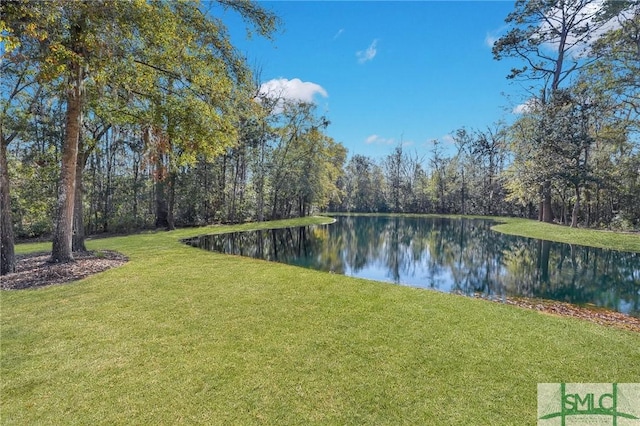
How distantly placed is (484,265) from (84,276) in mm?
11543

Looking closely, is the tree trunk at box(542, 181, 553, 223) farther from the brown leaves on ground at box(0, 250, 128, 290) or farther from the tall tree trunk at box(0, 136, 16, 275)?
the tall tree trunk at box(0, 136, 16, 275)

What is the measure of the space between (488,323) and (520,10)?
80.6 feet

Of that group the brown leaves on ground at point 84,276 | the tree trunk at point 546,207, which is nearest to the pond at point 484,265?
the brown leaves on ground at point 84,276

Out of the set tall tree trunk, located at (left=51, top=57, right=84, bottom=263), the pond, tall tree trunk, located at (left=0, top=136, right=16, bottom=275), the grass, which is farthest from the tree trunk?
tall tree trunk, located at (left=0, top=136, right=16, bottom=275)

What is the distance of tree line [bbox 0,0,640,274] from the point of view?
6012 mm

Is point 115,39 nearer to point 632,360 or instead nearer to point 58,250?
point 58,250

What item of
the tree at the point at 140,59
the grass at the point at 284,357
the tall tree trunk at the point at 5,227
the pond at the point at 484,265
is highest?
the tree at the point at 140,59

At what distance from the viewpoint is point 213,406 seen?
2.53 m

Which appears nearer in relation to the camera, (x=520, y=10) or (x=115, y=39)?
(x=115, y=39)

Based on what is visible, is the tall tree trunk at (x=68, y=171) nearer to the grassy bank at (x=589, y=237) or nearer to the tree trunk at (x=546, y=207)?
the grassy bank at (x=589, y=237)

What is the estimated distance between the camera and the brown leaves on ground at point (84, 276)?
5359 mm

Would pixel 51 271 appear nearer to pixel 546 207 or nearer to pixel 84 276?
pixel 84 276

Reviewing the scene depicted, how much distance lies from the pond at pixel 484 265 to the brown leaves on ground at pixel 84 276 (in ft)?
2.04

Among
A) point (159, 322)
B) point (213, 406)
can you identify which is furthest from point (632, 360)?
point (159, 322)
